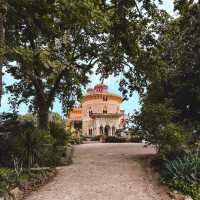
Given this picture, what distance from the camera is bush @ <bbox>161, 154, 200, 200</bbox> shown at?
45.8ft

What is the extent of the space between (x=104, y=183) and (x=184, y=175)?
2413 mm

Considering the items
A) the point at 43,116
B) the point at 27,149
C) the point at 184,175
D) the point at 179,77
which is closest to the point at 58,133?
the point at 43,116

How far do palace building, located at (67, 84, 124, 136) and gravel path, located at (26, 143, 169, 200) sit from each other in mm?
39566

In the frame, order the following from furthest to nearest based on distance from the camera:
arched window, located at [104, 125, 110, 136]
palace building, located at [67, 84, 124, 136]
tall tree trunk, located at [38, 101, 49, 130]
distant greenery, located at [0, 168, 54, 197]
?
palace building, located at [67, 84, 124, 136], arched window, located at [104, 125, 110, 136], tall tree trunk, located at [38, 101, 49, 130], distant greenery, located at [0, 168, 54, 197]

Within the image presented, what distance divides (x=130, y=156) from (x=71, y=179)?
23.3ft

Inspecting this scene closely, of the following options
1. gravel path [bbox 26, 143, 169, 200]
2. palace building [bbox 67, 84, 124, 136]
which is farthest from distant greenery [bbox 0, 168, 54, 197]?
palace building [bbox 67, 84, 124, 136]

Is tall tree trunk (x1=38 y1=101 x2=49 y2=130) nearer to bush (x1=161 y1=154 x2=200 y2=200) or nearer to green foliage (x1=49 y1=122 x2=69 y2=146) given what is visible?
green foliage (x1=49 y1=122 x2=69 y2=146)

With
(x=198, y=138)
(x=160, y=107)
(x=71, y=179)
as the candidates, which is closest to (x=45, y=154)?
(x=71, y=179)

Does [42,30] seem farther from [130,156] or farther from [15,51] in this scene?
[130,156]

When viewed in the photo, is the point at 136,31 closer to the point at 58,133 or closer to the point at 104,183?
the point at 104,183

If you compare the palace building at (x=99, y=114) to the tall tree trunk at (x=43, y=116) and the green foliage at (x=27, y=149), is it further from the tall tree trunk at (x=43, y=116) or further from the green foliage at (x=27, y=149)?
the green foliage at (x=27, y=149)

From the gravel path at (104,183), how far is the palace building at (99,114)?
130 feet

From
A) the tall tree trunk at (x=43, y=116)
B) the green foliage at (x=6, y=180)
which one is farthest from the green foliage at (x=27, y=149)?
the tall tree trunk at (x=43, y=116)

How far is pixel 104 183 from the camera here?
14.9 meters
